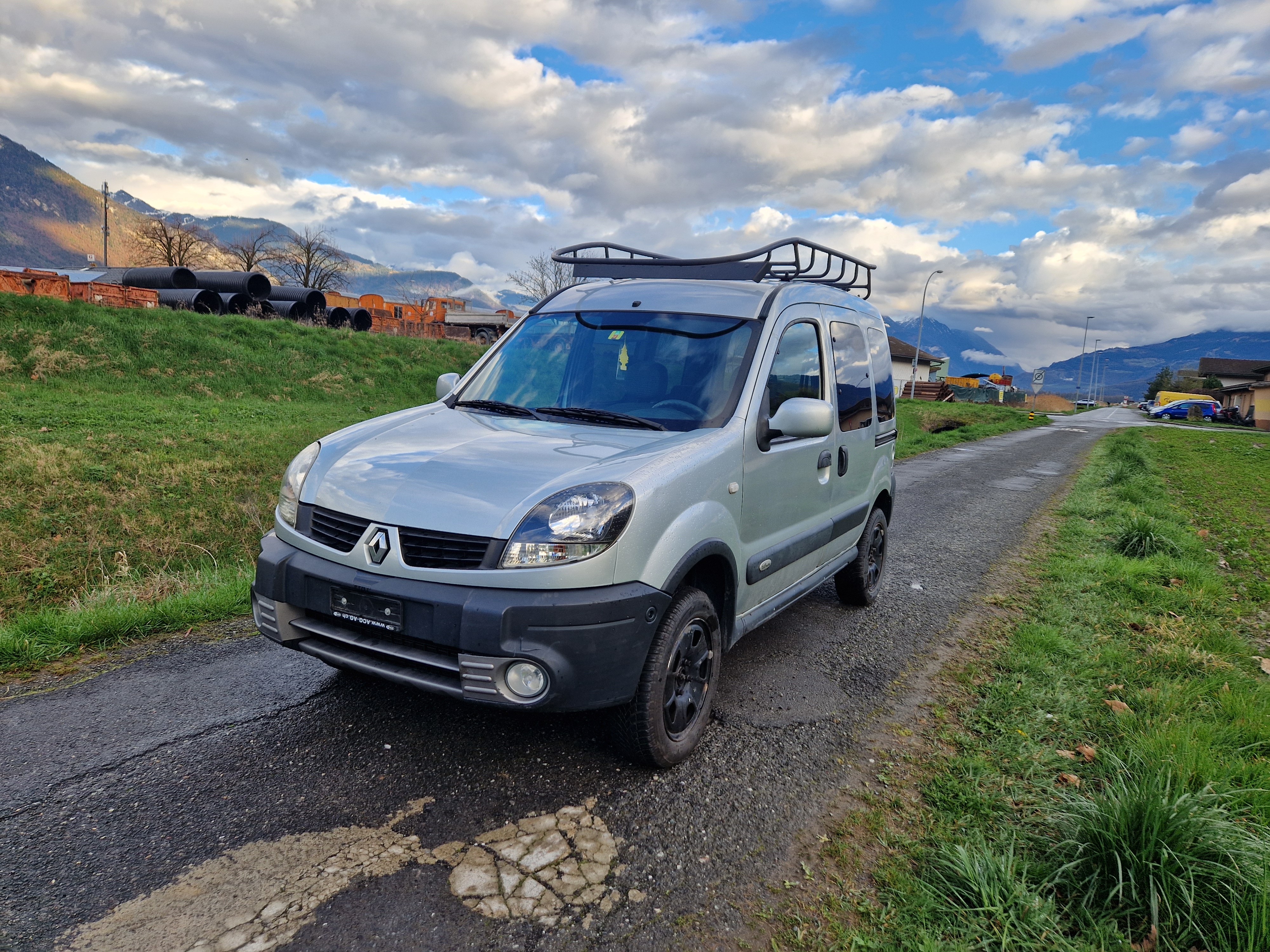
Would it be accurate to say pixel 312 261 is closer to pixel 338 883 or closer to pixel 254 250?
pixel 254 250

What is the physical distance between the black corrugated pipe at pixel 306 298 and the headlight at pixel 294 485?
87.5 ft

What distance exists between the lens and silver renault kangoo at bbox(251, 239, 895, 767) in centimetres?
258

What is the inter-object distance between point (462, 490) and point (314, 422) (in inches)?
572

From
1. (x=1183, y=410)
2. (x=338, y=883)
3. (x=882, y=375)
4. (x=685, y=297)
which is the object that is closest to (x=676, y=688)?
(x=338, y=883)

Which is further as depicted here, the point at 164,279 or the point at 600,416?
the point at 164,279

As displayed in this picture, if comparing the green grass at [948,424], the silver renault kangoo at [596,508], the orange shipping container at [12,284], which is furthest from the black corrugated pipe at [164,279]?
the silver renault kangoo at [596,508]

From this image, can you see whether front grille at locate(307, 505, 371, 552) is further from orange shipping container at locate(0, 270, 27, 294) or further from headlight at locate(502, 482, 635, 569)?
orange shipping container at locate(0, 270, 27, 294)

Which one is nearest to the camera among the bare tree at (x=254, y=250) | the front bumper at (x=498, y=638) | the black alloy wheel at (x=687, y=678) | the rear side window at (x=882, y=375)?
the front bumper at (x=498, y=638)

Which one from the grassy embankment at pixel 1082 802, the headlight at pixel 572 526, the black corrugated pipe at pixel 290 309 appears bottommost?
the grassy embankment at pixel 1082 802

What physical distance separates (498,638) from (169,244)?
5925 cm

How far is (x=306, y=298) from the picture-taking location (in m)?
27.2

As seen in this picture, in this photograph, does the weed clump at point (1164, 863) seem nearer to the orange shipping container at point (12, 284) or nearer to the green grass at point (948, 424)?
the green grass at point (948, 424)

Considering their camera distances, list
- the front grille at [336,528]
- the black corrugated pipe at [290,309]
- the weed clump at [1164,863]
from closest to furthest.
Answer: the weed clump at [1164,863] → the front grille at [336,528] → the black corrugated pipe at [290,309]

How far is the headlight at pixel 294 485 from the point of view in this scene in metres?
3.12
